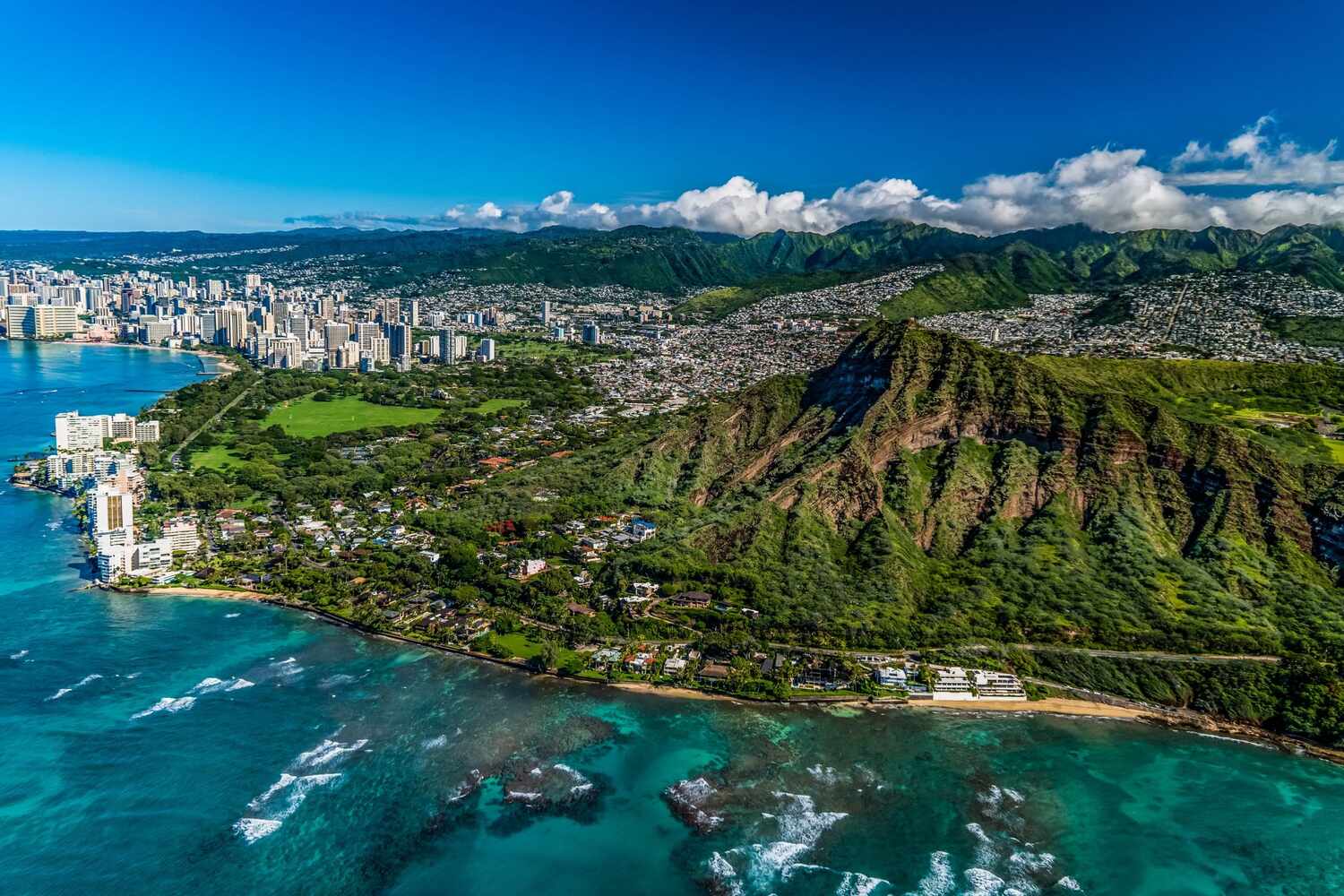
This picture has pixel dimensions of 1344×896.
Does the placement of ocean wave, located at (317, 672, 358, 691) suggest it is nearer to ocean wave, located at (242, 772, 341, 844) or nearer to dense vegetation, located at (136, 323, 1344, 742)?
dense vegetation, located at (136, 323, 1344, 742)

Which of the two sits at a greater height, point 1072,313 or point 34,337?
point 1072,313

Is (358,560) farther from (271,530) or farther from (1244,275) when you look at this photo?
(1244,275)

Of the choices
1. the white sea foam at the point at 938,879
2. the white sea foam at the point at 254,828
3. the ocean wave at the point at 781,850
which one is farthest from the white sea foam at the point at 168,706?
the white sea foam at the point at 938,879

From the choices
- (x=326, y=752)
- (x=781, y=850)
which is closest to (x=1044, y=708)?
(x=781, y=850)

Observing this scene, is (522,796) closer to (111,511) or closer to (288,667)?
(288,667)

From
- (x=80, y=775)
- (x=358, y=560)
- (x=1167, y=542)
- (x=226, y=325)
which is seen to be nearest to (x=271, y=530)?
(x=358, y=560)

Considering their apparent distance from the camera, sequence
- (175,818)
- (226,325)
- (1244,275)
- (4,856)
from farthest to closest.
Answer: (226,325) → (1244,275) → (175,818) → (4,856)

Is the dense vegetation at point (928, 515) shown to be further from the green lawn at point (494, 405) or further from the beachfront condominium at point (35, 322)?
the beachfront condominium at point (35, 322)
